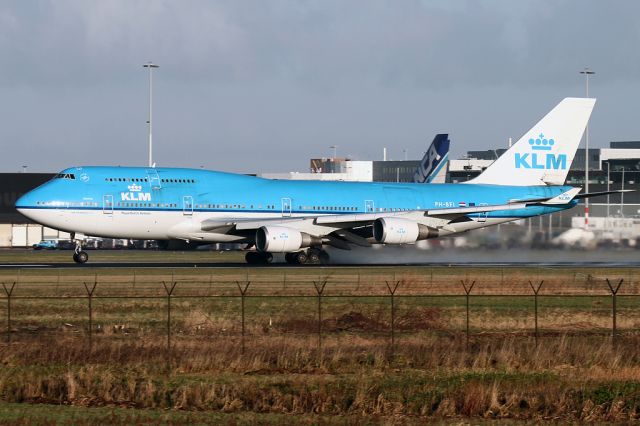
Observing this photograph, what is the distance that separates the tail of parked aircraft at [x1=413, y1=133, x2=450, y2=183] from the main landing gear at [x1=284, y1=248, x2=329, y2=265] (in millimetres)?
48678

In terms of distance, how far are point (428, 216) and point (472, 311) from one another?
78.6 ft

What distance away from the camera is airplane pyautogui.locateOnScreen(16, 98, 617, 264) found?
58188 mm

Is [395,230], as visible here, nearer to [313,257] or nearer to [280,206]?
[313,257]

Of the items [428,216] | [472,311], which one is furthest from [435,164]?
[472,311]

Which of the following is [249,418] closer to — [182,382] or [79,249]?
[182,382]

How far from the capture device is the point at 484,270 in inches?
2277

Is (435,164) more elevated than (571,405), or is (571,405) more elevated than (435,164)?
(435,164)

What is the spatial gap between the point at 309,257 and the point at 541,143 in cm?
1914

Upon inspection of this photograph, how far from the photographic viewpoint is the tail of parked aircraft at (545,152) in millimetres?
70688

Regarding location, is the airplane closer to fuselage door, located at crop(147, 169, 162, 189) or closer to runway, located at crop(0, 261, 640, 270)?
fuselage door, located at crop(147, 169, 162, 189)

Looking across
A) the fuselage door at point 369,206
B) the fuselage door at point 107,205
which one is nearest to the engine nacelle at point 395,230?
the fuselage door at point 369,206

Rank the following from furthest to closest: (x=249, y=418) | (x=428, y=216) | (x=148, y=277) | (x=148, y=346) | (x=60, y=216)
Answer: (x=428, y=216) → (x=60, y=216) → (x=148, y=277) → (x=148, y=346) → (x=249, y=418)

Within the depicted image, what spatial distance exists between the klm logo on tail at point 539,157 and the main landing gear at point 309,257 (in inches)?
638

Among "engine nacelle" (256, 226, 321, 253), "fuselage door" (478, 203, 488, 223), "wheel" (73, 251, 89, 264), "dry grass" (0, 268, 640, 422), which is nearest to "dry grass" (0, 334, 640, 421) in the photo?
"dry grass" (0, 268, 640, 422)
